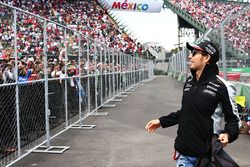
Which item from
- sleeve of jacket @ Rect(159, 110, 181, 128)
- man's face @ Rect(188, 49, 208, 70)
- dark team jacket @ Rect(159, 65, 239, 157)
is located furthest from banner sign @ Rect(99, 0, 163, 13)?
dark team jacket @ Rect(159, 65, 239, 157)

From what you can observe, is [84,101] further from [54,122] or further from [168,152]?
[168,152]

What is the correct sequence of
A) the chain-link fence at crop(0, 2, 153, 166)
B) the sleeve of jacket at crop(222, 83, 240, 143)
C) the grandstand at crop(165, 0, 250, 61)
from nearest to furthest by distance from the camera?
the sleeve of jacket at crop(222, 83, 240, 143) < the chain-link fence at crop(0, 2, 153, 166) < the grandstand at crop(165, 0, 250, 61)

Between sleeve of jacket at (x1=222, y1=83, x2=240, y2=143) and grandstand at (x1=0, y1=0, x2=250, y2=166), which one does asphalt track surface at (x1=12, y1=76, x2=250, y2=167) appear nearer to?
grandstand at (x1=0, y1=0, x2=250, y2=166)

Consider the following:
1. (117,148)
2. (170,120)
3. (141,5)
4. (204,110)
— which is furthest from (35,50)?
(141,5)

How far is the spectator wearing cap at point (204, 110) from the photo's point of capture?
321 cm

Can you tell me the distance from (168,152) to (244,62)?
4269 mm

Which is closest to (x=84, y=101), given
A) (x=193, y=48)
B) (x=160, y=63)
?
(x=193, y=48)

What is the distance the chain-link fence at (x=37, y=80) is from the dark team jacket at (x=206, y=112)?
9.54ft

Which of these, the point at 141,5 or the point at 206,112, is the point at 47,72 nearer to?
the point at 206,112

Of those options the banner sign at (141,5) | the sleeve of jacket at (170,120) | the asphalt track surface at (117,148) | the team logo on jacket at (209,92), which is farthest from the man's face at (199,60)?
the banner sign at (141,5)

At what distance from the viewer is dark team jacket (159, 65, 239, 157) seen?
3203 millimetres

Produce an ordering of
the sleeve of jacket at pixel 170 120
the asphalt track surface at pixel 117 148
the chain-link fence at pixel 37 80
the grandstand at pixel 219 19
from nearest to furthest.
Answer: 1. the sleeve of jacket at pixel 170 120
2. the chain-link fence at pixel 37 80
3. the asphalt track surface at pixel 117 148
4. the grandstand at pixel 219 19

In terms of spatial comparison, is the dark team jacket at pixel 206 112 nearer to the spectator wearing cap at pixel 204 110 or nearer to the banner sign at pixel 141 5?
the spectator wearing cap at pixel 204 110

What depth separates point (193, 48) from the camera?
132 inches
